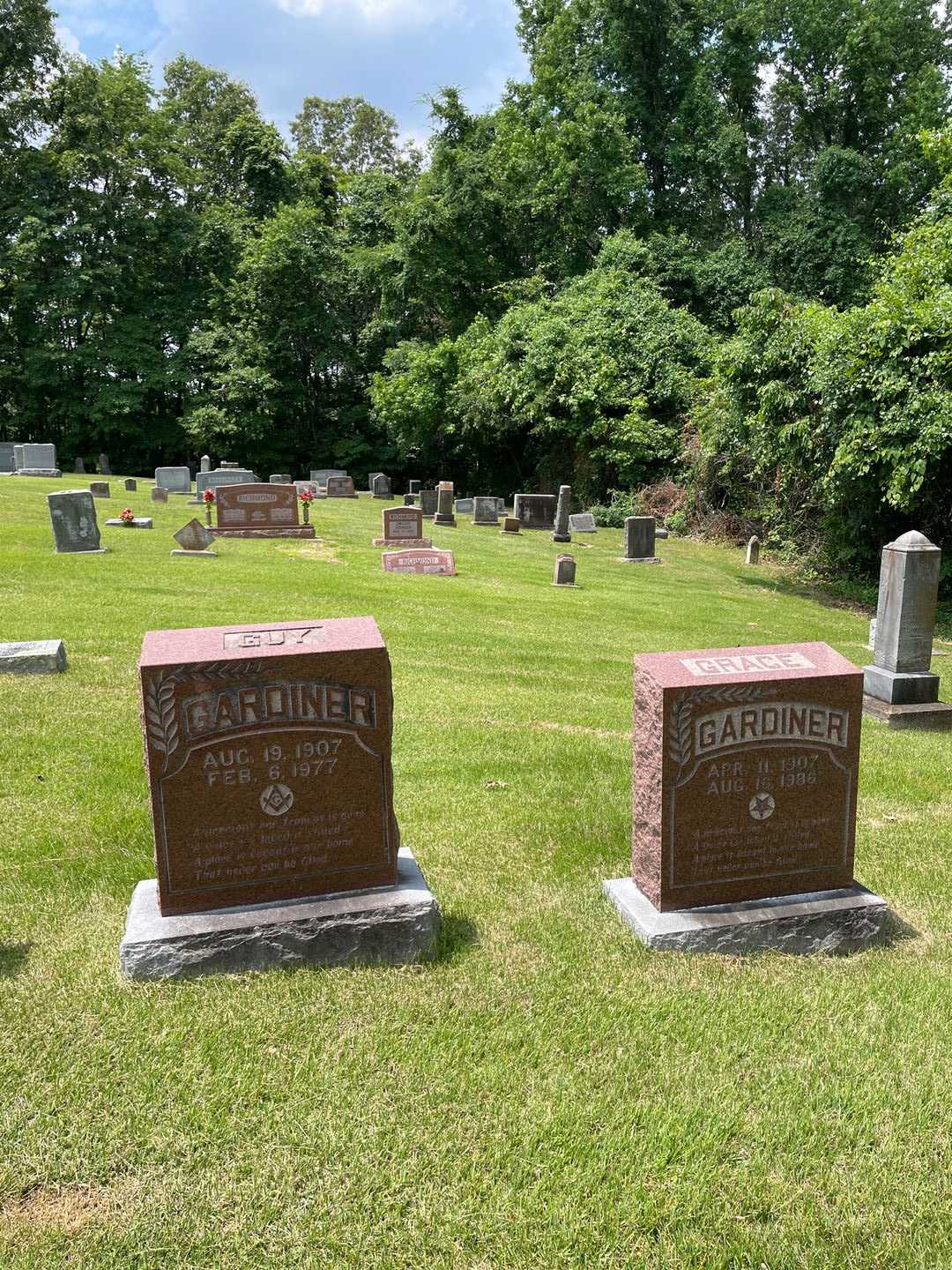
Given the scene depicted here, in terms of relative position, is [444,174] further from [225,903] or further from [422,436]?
[225,903]

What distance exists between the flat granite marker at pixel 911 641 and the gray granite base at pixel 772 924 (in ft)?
16.8

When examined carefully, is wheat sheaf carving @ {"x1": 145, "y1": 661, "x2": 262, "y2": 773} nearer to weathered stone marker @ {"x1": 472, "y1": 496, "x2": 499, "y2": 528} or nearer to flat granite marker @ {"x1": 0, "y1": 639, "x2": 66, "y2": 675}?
flat granite marker @ {"x1": 0, "y1": 639, "x2": 66, "y2": 675}

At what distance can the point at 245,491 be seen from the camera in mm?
18438

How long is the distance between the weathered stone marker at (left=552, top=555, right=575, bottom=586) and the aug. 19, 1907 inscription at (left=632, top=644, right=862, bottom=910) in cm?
1174

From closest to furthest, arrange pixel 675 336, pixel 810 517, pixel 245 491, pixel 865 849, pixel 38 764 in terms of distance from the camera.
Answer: pixel 865 849 → pixel 38 764 → pixel 245 491 → pixel 810 517 → pixel 675 336

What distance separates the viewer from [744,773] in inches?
165

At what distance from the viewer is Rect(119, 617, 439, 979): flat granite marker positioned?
3.73m

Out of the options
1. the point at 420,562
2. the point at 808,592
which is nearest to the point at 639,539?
the point at 808,592

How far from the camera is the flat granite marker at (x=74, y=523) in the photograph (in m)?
14.1

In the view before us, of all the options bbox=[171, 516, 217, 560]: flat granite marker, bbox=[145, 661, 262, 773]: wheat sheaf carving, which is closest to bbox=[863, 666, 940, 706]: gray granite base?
bbox=[145, 661, 262, 773]: wheat sheaf carving

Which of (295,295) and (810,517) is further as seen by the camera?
(295,295)

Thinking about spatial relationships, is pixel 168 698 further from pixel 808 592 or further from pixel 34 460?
pixel 34 460

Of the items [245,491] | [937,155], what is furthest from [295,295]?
[937,155]

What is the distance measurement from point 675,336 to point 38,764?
26280 mm
